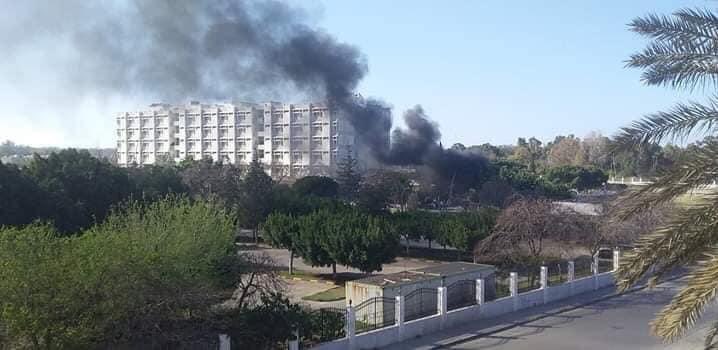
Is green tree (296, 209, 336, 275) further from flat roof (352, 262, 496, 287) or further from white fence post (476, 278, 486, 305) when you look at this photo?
white fence post (476, 278, 486, 305)

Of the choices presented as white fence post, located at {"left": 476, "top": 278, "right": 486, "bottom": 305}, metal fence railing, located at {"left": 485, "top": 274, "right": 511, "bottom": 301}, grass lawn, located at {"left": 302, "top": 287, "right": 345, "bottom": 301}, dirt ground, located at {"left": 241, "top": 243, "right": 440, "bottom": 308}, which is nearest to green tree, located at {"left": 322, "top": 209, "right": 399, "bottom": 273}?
grass lawn, located at {"left": 302, "top": 287, "right": 345, "bottom": 301}

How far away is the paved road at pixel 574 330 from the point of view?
1391cm

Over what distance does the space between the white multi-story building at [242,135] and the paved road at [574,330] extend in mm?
51328

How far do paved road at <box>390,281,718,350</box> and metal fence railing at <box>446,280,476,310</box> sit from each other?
1.19 m

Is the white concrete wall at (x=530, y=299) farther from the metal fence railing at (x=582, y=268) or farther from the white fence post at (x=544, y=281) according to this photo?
the metal fence railing at (x=582, y=268)

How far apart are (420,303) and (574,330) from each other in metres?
3.48

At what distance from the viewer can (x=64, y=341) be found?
369 inches

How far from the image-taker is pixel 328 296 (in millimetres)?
19875

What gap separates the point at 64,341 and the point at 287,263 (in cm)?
1800

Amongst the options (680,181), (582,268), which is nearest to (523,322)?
(582,268)

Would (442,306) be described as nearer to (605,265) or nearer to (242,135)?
(605,265)

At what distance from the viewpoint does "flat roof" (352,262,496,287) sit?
16.0 m

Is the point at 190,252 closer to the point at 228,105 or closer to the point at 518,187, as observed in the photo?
the point at 518,187

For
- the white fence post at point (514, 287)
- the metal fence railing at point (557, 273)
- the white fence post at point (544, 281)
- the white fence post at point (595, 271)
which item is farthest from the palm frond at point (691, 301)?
the white fence post at point (595, 271)
